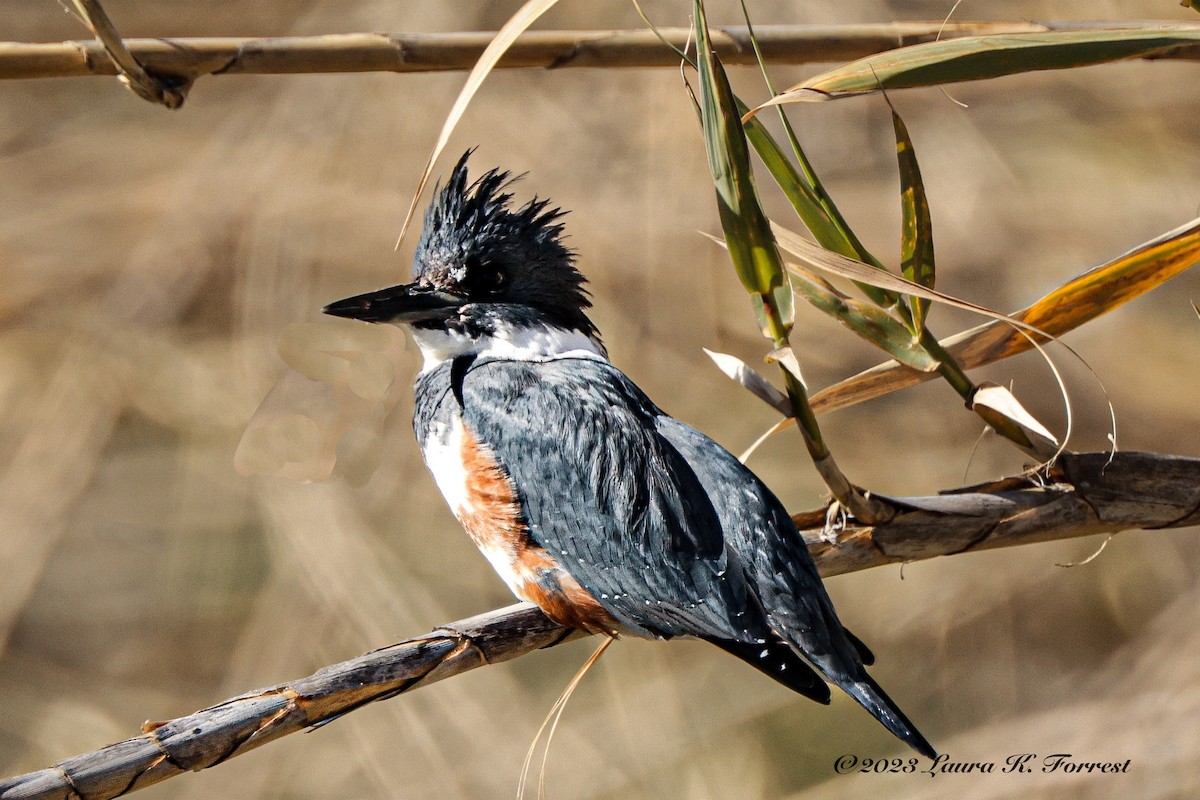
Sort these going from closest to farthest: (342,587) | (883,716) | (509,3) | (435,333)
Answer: (883,716), (435,333), (342,587), (509,3)

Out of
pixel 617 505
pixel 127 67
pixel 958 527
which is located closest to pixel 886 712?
pixel 958 527

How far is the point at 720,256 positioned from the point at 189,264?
1448 millimetres

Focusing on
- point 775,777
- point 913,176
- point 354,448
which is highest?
point 913,176

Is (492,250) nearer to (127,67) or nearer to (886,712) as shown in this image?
(127,67)

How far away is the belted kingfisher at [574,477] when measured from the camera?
145 cm

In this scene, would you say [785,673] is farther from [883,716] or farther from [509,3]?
[509,3]

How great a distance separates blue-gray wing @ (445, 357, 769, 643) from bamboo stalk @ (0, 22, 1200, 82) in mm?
480

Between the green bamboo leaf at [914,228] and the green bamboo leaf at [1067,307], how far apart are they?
11 cm

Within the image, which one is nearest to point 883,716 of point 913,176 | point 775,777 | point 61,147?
point 913,176

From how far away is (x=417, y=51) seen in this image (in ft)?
5.25

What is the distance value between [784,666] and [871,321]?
1.48ft

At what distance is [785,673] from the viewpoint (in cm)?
139

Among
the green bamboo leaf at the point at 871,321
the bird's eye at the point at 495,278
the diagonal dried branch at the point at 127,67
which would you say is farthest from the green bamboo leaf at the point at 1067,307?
the diagonal dried branch at the point at 127,67

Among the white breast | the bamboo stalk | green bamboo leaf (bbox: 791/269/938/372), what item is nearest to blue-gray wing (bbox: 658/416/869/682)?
green bamboo leaf (bbox: 791/269/938/372)
